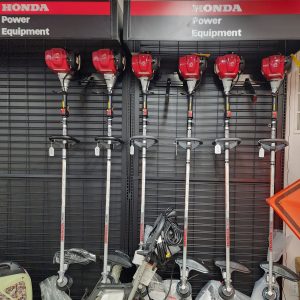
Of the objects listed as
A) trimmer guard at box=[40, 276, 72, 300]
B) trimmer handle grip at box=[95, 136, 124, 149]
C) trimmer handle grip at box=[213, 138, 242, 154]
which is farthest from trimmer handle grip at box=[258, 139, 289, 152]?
trimmer guard at box=[40, 276, 72, 300]

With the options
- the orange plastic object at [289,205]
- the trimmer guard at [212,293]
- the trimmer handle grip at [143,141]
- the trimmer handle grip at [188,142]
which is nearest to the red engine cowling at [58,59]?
the trimmer handle grip at [143,141]

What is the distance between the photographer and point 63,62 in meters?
2.42

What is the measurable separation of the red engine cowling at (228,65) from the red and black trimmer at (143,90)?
1.62 feet

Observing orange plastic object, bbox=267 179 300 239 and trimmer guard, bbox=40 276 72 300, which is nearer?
orange plastic object, bbox=267 179 300 239

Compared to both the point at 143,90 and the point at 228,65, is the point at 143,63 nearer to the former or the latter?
the point at 143,90

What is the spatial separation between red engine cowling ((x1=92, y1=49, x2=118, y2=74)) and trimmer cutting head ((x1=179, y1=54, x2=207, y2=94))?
53cm

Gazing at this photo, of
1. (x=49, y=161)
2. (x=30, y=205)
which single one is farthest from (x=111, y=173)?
(x=30, y=205)

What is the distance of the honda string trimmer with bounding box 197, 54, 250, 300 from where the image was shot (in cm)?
241

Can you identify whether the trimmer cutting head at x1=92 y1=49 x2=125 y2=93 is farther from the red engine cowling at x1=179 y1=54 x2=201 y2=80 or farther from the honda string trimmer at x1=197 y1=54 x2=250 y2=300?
the honda string trimmer at x1=197 y1=54 x2=250 y2=300

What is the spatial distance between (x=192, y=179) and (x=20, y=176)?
1.54 m

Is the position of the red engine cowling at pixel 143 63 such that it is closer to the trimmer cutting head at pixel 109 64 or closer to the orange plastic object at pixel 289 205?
the trimmer cutting head at pixel 109 64

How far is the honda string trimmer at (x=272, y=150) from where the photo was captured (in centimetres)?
240

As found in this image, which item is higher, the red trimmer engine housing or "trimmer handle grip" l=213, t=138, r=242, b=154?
the red trimmer engine housing

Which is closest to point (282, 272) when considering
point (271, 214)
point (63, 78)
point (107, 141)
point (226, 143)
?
point (271, 214)
